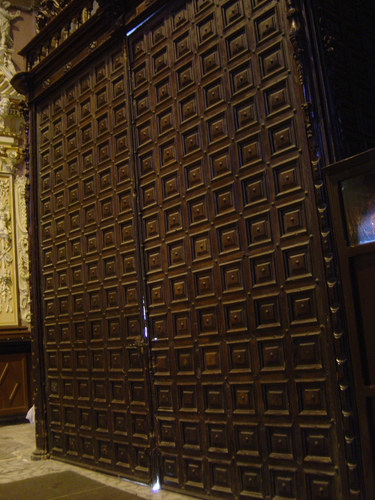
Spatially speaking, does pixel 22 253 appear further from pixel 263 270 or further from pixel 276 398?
pixel 276 398

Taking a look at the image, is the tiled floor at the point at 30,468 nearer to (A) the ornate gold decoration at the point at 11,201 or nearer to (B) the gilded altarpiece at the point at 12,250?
(B) the gilded altarpiece at the point at 12,250

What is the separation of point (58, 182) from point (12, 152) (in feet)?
13.3

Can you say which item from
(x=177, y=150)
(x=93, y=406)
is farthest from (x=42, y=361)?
(x=177, y=150)

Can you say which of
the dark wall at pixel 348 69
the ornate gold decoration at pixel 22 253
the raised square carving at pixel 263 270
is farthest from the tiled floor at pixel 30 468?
the dark wall at pixel 348 69

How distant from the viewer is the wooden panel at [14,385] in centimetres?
813

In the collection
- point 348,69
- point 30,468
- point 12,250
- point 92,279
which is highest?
point 12,250

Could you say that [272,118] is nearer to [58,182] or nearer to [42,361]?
[58,182]

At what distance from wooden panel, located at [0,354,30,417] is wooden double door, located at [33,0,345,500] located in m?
2.92

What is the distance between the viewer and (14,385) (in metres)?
8.23

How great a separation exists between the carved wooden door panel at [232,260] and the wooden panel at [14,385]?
467 cm

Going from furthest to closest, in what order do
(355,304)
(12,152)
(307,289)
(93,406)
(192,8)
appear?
1. (12,152)
2. (93,406)
3. (192,8)
4. (307,289)
5. (355,304)

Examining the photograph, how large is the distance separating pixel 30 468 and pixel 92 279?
1.86 meters

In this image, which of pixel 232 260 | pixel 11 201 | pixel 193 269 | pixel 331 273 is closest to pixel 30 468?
pixel 193 269

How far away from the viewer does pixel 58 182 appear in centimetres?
562
